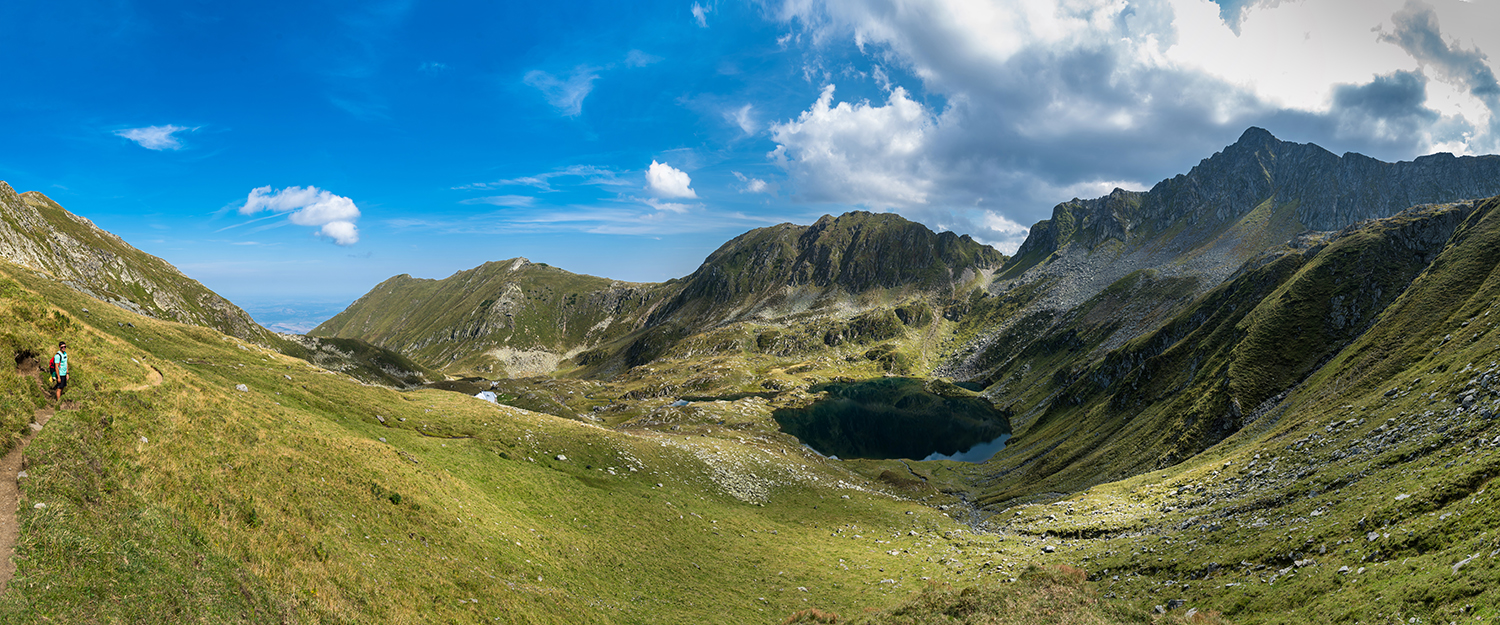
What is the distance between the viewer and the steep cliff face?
13762cm

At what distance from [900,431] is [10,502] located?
176 m

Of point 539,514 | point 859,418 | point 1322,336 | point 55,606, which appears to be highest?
point 1322,336

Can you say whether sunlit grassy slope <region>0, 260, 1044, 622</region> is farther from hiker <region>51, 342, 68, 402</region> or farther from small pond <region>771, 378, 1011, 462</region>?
small pond <region>771, 378, 1011, 462</region>

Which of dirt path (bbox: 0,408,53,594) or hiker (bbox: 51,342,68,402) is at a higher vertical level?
hiker (bbox: 51,342,68,402)

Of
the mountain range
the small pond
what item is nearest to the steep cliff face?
the mountain range

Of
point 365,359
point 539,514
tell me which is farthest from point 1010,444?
point 365,359

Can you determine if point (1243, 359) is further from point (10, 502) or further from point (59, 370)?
point (59, 370)

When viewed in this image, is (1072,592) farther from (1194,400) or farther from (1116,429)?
(1116,429)

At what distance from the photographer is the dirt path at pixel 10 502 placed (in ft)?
42.7

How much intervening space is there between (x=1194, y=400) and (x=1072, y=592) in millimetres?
80808

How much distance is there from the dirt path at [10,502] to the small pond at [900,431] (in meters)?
135

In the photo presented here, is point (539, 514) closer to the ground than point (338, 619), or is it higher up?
closer to the ground

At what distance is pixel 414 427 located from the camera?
44.8 meters

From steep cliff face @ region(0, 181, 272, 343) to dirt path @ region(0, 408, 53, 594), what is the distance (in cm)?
16651
